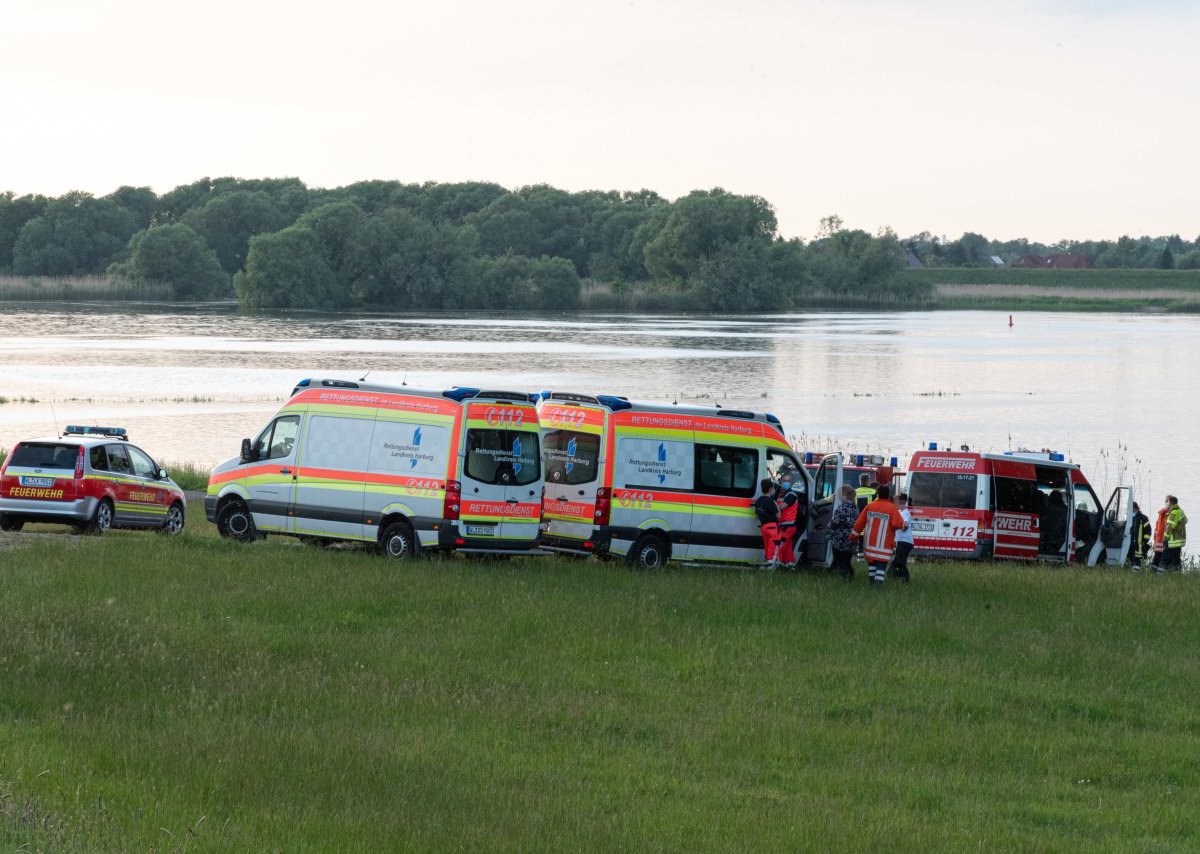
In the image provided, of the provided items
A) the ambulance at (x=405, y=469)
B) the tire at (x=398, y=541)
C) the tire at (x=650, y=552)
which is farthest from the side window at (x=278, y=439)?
the tire at (x=650, y=552)

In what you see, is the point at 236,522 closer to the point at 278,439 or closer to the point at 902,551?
the point at 278,439

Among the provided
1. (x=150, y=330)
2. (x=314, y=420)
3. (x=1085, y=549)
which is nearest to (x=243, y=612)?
(x=314, y=420)

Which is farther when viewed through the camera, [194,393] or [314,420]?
[194,393]

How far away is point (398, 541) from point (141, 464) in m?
6.69

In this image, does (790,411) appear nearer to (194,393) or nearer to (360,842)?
(194,393)

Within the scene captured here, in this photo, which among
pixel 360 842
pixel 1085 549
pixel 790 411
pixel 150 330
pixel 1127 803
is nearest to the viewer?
pixel 360 842

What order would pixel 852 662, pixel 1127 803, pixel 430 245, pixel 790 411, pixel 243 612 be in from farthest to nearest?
pixel 430 245 → pixel 790 411 → pixel 243 612 → pixel 852 662 → pixel 1127 803

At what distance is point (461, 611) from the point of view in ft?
55.8

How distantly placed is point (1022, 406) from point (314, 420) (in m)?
47.8

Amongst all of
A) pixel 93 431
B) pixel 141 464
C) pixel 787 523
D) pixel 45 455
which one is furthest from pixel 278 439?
pixel 787 523

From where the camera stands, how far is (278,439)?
22.9 metres

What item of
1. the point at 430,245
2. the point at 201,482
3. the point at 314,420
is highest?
the point at 430,245

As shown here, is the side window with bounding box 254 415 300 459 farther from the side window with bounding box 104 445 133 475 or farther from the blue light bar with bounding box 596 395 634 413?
the blue light bar with bounding box 596 395 634 413

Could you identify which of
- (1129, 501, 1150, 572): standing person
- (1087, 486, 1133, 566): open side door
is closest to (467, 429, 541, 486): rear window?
(1087, 486, 1133, 566): open side door
